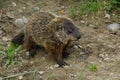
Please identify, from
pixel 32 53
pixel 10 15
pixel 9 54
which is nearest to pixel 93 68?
pixel 32 53

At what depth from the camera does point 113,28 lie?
6234 mm

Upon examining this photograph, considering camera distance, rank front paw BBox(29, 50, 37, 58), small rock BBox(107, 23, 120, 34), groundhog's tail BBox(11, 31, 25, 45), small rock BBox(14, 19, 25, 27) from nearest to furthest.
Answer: front paw BBox(29, 50, 37, 58)
groundhog's tail BBox(11, 31, 25, 45)
small rock BBox(107, 23, 120, 34)
small rock BBox(14, 19, 25, 27)

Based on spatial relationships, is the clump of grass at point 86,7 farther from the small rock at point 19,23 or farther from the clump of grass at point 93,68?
the clump of grass at point 93,68

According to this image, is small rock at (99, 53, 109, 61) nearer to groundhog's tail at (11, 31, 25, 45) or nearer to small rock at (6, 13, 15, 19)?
groundhog's tail at (11, 31, 25, 45)

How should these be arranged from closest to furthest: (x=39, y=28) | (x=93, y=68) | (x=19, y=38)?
(x=93, y=68) < (x=39, y=28) < (x=19, y=38)

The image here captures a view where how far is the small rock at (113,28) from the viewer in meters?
6.21

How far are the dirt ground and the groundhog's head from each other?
0.36 m

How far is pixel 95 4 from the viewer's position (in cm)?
662

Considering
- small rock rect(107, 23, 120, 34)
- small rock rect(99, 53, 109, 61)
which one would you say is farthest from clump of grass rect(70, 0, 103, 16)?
small rock rect(99, 53, 109, 61)

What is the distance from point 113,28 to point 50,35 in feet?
3.94

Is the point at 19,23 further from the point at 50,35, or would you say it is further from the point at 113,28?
the point at 113,28

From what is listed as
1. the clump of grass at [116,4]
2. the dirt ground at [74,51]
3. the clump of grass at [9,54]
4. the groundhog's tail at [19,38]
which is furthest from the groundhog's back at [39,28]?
the clump of grass at [116,4]

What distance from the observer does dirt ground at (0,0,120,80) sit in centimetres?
517

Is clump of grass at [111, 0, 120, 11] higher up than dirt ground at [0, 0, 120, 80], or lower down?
higher up
